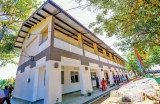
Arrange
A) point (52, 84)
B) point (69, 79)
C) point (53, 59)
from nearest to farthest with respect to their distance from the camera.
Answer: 1. point (52, 84)
2. point (53, 59)
3. point (69, 79)

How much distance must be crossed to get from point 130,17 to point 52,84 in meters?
5.81

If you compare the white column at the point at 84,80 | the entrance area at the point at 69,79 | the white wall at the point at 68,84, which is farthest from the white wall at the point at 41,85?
the white column at the point at 84,80

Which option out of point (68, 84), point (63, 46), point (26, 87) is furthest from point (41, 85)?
point (63, 46)

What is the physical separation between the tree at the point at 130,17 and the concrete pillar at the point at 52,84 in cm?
390

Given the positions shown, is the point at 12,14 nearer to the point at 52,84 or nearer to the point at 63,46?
the point at 63,46

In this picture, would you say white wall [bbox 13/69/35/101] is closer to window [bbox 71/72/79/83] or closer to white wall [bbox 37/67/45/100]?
white wall [bbox 37/67/45/100]

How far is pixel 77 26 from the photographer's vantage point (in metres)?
10.5

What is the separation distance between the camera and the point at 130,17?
4195mm

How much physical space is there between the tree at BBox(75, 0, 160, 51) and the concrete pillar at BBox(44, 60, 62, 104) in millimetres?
3895

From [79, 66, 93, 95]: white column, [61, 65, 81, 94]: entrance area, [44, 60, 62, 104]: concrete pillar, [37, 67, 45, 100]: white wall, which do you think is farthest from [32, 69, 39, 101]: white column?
[79, 66, 93, 95]: white column

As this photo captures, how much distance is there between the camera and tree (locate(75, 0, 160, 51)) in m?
3.71

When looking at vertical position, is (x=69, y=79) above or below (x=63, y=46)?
below

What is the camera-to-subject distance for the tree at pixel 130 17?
371 cm

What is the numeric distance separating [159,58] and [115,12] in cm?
3062
